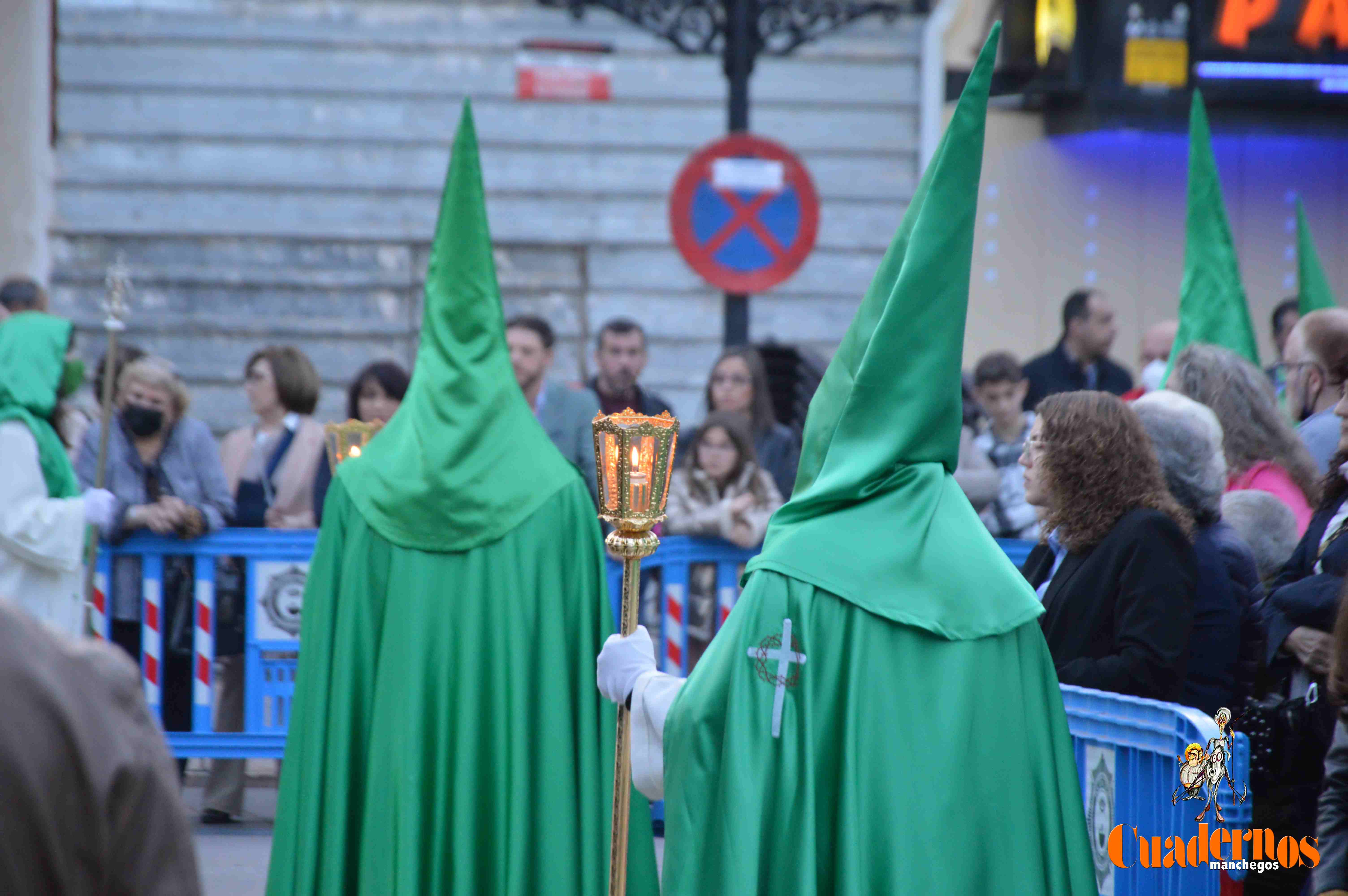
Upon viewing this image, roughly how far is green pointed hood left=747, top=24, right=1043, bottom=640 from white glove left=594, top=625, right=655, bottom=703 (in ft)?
1.58

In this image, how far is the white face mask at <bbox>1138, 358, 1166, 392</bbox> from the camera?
7992mm

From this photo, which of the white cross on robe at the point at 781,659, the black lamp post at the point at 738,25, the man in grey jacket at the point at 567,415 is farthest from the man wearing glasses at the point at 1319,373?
the black lamp post at the point at 738,25

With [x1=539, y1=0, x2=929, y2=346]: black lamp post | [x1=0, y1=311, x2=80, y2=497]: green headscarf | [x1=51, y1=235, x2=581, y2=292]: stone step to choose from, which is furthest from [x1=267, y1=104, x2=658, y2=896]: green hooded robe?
[x1=51, y1=235, x2=581, y2=292]: stone step

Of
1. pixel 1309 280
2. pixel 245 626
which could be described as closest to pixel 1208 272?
pixel 1309 280

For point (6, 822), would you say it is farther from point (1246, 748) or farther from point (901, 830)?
point (1246, 748)

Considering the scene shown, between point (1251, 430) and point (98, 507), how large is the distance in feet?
13.7

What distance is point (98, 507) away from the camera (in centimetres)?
638

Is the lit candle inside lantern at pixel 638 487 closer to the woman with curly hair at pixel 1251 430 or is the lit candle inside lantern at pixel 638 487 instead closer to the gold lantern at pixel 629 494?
the gold lantern at pixel 629 494

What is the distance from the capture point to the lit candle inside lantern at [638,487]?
3559 mm

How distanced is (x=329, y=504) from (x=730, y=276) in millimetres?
4739

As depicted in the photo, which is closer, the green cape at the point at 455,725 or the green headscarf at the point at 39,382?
the green cape at the point at 455,725

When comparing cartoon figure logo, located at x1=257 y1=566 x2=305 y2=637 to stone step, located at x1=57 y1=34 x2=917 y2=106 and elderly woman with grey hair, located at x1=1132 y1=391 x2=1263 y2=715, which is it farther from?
stone step, located at x1=57 y1=34 x2=917 y2=106

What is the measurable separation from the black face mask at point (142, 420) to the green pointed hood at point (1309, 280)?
17.0 ft

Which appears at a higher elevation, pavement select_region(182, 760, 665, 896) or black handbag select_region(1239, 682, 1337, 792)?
black handbag select_region(1239, 682, 1337, 792)
